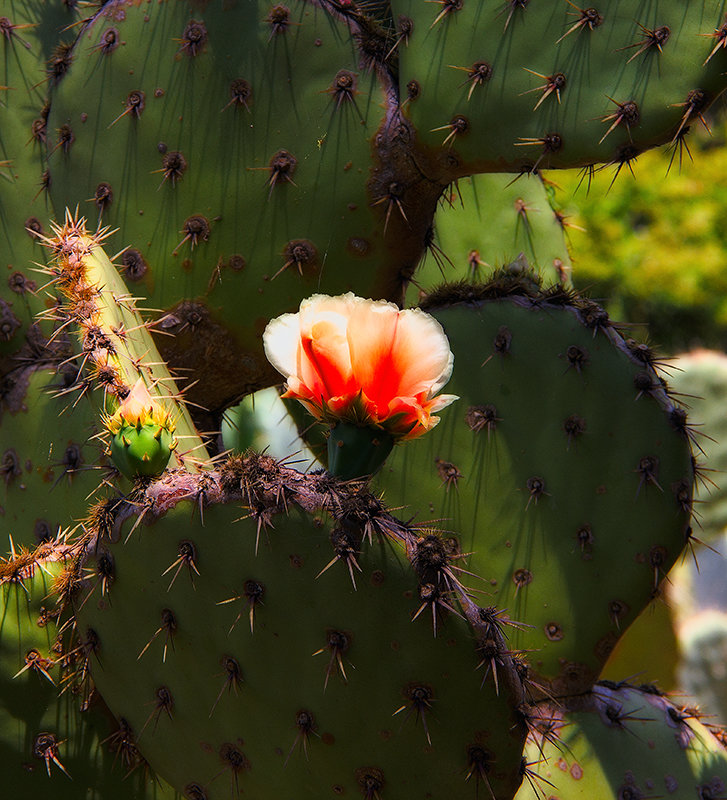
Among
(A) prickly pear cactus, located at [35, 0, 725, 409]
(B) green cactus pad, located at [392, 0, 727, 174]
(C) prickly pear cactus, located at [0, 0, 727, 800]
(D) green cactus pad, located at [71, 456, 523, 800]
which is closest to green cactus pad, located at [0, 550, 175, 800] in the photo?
(C) prickly pear cactus, located at [0, 0, 727, 800]

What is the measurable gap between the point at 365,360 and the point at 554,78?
1.58 ft

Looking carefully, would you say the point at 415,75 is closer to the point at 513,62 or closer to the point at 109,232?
the point at 513,62

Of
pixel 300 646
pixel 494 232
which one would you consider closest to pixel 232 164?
pixel 494 232

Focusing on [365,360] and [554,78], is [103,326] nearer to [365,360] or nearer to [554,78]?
[365,360]

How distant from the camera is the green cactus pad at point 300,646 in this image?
0.75 metres

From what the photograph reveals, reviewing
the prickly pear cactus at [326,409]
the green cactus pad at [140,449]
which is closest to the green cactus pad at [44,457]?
the prickly pear cactus at [326,409]

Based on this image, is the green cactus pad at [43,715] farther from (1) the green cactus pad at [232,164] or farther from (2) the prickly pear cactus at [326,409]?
(1) the green cactus pad at [232,164]

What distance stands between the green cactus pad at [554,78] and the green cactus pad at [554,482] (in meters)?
0.24

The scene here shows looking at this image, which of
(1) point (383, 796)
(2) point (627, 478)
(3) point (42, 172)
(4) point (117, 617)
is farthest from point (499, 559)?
(3) point (42, 172)

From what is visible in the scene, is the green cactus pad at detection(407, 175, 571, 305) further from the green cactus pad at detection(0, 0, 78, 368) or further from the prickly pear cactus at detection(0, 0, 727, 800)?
the green cactus pad at detection(0, 0, 78, 368)


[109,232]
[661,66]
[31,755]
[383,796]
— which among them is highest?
[661,66]

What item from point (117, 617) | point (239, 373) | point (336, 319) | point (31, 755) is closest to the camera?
point (336, 319)

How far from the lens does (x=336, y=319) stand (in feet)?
2.39

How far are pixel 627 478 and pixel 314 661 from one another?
1.77 ft
